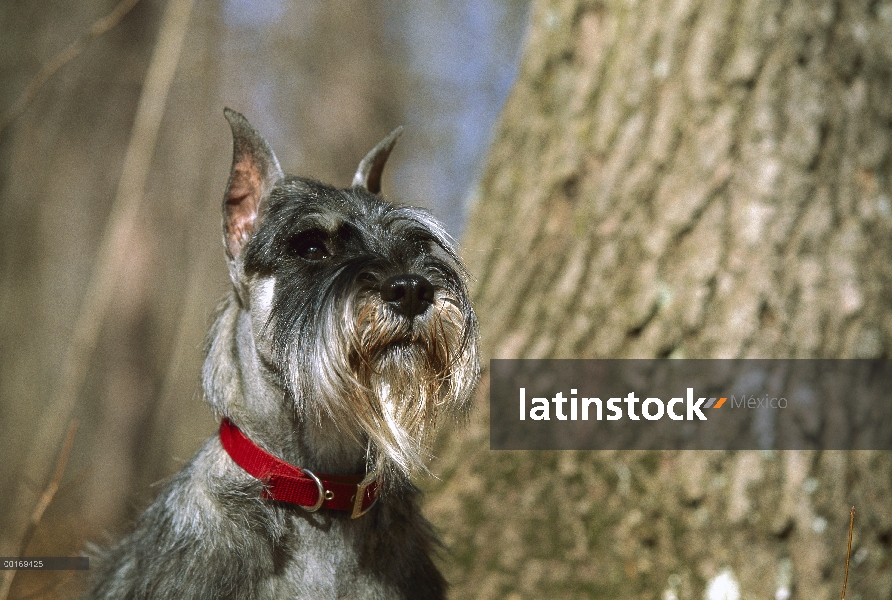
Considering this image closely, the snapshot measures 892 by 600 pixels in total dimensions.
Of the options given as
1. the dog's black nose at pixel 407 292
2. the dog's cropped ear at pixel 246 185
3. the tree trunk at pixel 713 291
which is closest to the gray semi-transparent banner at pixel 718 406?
the tree trunk at pixel 713 291

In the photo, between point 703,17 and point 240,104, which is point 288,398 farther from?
point 240,104

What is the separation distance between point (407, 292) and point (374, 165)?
930mm

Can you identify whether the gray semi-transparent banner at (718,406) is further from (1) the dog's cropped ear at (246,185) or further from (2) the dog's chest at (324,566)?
(1) the dog's cropped ear at (246,185)

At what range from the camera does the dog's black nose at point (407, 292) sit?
2041 millimetres

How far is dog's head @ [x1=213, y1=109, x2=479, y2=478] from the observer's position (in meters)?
2.07

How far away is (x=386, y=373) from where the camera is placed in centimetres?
220

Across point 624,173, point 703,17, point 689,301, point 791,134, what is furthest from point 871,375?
point 703,17

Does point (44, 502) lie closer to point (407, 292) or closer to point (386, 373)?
point (386, 373)

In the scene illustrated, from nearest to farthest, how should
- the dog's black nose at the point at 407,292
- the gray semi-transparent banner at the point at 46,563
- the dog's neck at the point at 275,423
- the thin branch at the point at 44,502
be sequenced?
the dog's black nose at the point at 407,292 → the dog's neck at the point at 275,423 → the thin branch at the point at 44,502 → the gray semi-transparent banner at the point at 46,563

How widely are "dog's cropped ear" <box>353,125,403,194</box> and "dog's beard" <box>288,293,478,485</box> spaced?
0.83 meters

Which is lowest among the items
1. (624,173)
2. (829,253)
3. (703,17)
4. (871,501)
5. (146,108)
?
(871,501)

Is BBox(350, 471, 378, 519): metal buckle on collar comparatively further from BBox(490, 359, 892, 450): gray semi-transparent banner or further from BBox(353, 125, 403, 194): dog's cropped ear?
BBox(490, 359, 892, 450): gray semi-transparent banner

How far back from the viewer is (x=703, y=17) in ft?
11.1

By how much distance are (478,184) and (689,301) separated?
4.81 ft
